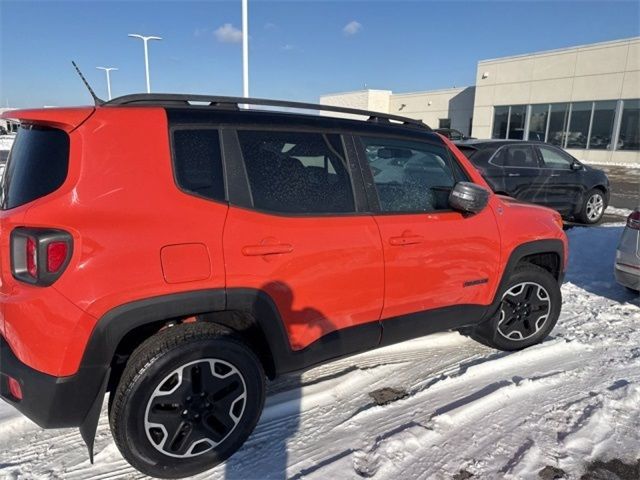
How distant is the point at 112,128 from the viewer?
6.97ft

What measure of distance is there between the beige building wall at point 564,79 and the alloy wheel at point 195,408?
2714cm

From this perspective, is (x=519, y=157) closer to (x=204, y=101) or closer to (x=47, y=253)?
(x=204, y=101)

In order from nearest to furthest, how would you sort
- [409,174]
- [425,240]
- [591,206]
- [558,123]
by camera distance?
[425,240]
[409,174]
[591,206]
[558,123]

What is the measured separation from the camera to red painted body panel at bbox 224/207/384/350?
2.30 metres

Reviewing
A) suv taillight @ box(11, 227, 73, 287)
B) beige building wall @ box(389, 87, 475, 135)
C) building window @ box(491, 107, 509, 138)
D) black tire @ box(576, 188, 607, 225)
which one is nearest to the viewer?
suv taillight @ box(11, 227, 73, 287)

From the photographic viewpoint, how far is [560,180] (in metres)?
8.84

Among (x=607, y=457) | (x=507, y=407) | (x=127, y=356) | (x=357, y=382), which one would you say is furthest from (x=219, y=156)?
(x=607, y=457)

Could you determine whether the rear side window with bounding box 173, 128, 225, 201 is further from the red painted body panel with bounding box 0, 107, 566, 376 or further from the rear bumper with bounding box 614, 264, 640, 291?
the rear bumper with bounding box 614, 264, 640, 291

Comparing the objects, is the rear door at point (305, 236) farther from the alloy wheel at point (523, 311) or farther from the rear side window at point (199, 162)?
the alloy wheel at point (523, 311)

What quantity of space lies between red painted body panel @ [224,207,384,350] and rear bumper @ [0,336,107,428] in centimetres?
75

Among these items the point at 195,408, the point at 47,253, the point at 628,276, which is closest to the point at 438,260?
the point at 195,408

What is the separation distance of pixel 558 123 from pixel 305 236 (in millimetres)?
28695

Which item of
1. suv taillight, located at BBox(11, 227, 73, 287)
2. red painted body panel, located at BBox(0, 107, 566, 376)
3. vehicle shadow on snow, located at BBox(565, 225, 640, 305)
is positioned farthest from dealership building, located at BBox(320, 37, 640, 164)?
suv taillight, located at BBox(11, 227, 73, 287)

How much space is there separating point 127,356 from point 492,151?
715cm
